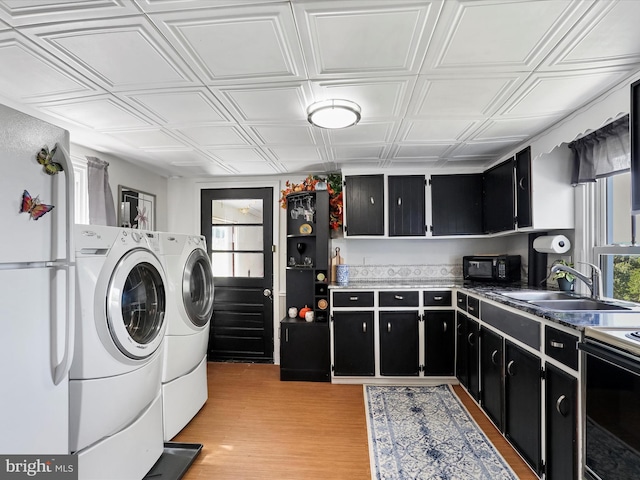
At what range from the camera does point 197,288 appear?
2.74 metres

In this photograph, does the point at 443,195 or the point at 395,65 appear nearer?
the point at 395,65

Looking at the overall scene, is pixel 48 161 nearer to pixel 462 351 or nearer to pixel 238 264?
pixel 238 264

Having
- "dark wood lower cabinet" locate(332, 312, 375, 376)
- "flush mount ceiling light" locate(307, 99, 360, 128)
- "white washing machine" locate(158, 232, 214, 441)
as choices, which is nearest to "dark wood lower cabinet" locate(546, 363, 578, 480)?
"dark wood lower cabinet" locate(332, 312, 375, 376)

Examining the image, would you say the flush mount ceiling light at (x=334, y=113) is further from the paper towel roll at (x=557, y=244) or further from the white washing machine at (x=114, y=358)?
the paper towel roll at (x=557, y=244)

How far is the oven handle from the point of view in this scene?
1182mm

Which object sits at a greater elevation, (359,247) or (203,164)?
(203,164)

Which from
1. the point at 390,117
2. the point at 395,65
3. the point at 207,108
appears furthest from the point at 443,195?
the point at 207,108

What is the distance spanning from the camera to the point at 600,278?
2.17m

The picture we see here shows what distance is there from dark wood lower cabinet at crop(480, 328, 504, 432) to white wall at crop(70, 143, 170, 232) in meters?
3.52

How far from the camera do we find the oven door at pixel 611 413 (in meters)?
1.20

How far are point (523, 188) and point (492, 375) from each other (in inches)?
58.8

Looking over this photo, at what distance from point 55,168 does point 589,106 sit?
2.86 m

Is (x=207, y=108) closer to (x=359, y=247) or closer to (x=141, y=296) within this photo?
(x=141, y=296)

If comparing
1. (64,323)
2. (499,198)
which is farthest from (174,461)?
(499,198)
